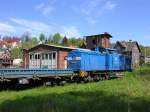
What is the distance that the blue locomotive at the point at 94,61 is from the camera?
2987 cm

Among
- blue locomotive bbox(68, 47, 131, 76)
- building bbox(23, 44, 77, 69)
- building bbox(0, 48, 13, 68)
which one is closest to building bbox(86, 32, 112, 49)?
building bbox(23, 44, 77, 69)

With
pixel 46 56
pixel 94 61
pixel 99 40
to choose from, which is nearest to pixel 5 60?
pixel 46 56

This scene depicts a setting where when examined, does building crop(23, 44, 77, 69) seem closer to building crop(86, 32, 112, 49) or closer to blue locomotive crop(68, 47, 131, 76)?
blue locomotive crop(68, 47, 131, 76)

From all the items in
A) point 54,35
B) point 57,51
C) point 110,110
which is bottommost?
point 110,110

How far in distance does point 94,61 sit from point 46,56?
17.8 meters

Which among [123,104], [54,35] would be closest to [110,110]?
[123,104]

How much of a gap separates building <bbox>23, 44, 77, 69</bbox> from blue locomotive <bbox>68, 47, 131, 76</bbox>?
977 cm

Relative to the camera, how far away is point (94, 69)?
31.7 metres

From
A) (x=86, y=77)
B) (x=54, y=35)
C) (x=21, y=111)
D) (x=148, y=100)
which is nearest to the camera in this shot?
(x=21, y=111)

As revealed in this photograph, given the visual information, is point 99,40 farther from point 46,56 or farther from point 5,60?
point 5,60

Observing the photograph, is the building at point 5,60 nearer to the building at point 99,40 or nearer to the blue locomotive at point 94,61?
the blue locomotive at point 94,61

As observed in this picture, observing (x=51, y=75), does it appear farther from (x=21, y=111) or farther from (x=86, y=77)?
(x=21, y=111)

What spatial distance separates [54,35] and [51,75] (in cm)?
14383

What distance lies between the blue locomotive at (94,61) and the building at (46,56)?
32.1 ft
